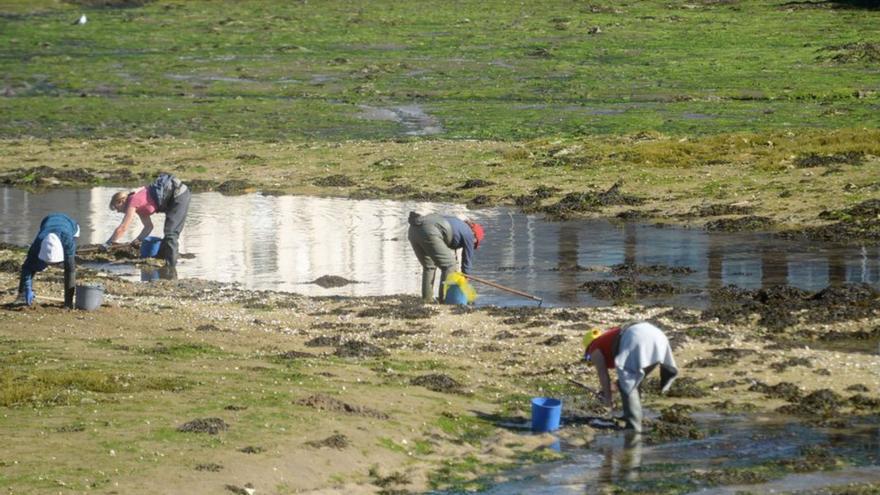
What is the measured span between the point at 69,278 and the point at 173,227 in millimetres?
5510

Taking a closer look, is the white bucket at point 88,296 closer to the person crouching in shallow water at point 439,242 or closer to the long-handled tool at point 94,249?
the person crouching in shallow water at point 439,242

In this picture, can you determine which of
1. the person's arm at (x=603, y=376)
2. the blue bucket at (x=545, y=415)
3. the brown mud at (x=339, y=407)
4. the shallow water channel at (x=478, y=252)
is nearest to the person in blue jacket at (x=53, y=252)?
the shallow water channel at (x=478, y=252)

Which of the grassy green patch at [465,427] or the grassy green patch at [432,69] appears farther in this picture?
the grassy green patch at [432,69]

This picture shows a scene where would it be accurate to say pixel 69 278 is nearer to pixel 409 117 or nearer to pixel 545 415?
pixel 545 415

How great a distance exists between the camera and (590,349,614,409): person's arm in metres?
18.8

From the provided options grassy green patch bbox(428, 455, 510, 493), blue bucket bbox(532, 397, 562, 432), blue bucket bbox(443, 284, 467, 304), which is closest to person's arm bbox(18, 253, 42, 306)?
blue bucket bbox(443, 284, 467, 304)

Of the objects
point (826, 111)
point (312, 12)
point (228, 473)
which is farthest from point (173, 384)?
point (312, 12)

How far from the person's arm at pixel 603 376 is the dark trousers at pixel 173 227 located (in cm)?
1283

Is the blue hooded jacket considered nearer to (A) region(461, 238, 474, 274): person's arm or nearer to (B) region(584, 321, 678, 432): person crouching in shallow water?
(A) region(461, 238, 474, 274): person's arm

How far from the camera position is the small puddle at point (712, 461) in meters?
16.8

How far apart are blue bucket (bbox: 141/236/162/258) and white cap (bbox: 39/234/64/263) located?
6.46 m

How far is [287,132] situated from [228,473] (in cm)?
3857

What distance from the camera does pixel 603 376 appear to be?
18.9 metres

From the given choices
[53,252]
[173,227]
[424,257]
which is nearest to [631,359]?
[424,257]
